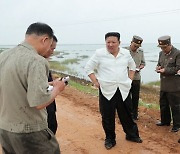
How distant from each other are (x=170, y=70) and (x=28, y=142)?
12.4 ft

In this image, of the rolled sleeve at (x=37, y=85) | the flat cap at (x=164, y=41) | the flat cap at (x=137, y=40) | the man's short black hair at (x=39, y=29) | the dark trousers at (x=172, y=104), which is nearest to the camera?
the rolled sleeve at (x=37, y=85)

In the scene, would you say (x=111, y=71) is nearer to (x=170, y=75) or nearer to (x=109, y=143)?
(x=109, y=143)

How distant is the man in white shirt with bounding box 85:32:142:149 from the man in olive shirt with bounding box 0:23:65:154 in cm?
209

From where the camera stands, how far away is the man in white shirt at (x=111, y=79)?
196 inches

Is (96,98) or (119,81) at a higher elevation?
(119,81)

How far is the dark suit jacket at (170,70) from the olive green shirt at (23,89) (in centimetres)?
361

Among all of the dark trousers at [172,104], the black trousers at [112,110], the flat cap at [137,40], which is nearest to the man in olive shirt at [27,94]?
the black trousers at [112,110]

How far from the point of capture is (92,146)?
534 cm

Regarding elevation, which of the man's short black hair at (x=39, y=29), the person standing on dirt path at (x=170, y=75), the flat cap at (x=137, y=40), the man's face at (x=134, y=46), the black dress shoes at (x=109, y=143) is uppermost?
the man's short black hair at (x=39, y=29)

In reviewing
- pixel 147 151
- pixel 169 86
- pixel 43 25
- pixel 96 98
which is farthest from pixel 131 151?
pixel 96 98

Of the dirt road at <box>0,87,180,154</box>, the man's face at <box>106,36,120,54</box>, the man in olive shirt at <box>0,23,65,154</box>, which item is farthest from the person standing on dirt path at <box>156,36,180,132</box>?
the man in olive shirt at <box>0,23,65,154</box>

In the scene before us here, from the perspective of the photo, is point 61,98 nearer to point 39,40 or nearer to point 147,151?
point 147,151

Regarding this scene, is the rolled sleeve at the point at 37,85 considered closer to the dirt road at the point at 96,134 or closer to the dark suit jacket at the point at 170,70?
the dirt road at the point at 96,134

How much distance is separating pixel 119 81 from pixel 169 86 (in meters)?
1.49
